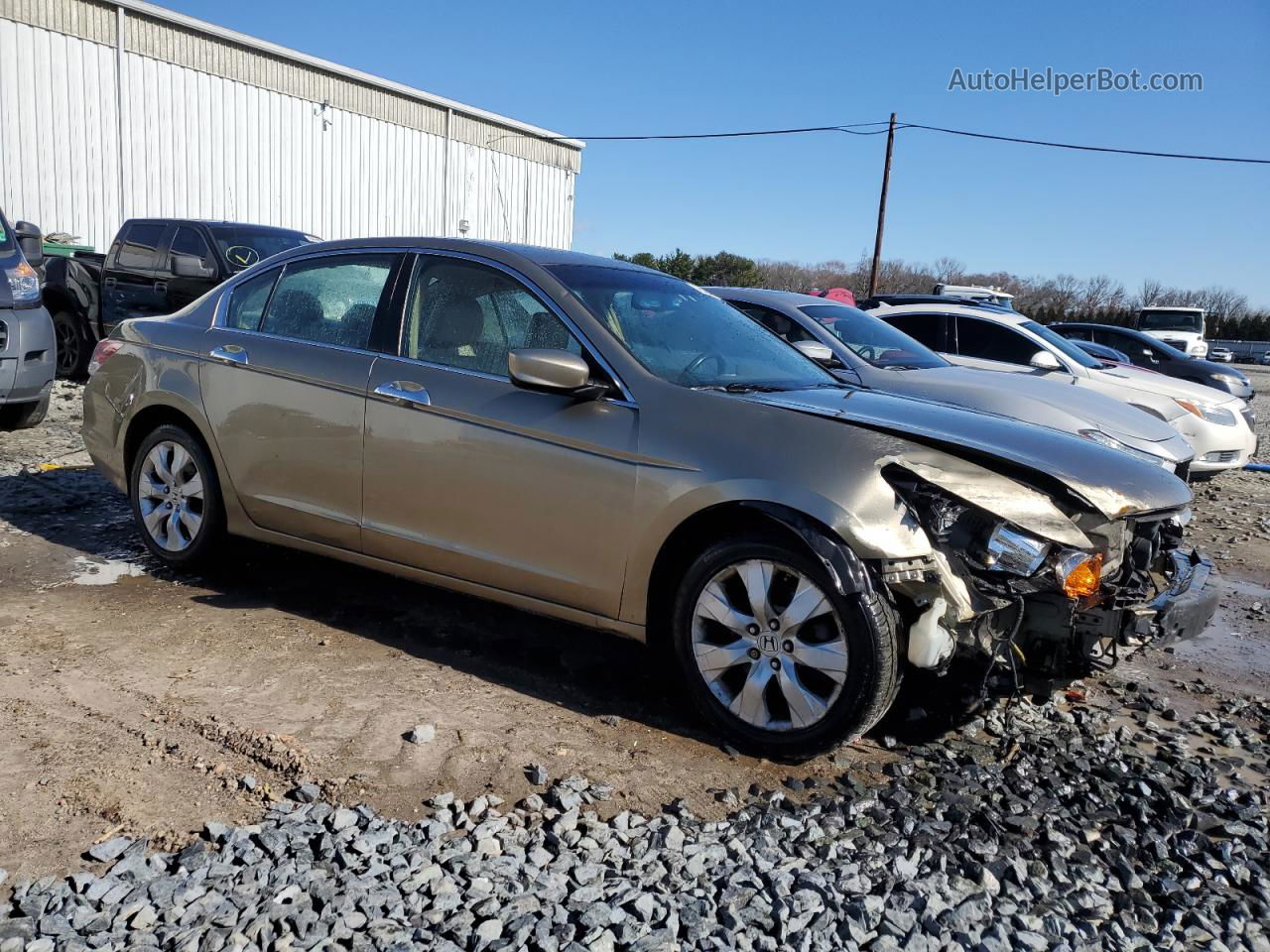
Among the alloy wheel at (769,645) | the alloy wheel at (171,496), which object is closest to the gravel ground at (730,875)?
the alloy wheel at (769,645)

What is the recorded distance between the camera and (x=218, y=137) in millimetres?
21531

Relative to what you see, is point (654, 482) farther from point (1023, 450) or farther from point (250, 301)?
point (250, 301)

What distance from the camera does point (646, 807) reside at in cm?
302

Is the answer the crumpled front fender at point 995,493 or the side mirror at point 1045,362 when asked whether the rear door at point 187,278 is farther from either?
the crumpled front fender at point 995,493

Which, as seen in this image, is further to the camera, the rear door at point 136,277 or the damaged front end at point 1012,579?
the rear door at point 136,277

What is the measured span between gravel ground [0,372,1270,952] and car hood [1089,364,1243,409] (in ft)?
16.9

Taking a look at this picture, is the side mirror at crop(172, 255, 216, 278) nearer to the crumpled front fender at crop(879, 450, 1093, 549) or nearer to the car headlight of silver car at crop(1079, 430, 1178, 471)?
the car headlight of silver car at crop(1079, 430, 1178, 471)

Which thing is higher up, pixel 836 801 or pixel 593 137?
pixel 593 137

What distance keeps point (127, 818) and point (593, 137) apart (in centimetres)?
3163

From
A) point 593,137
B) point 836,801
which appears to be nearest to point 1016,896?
point 836,801

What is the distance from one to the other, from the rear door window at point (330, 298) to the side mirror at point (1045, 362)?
6.30 m

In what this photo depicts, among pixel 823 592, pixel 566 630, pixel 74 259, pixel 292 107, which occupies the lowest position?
pixel 566 630

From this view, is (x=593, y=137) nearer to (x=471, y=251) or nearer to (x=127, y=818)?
(x=471, y=251)

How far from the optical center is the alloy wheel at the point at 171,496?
482cm
